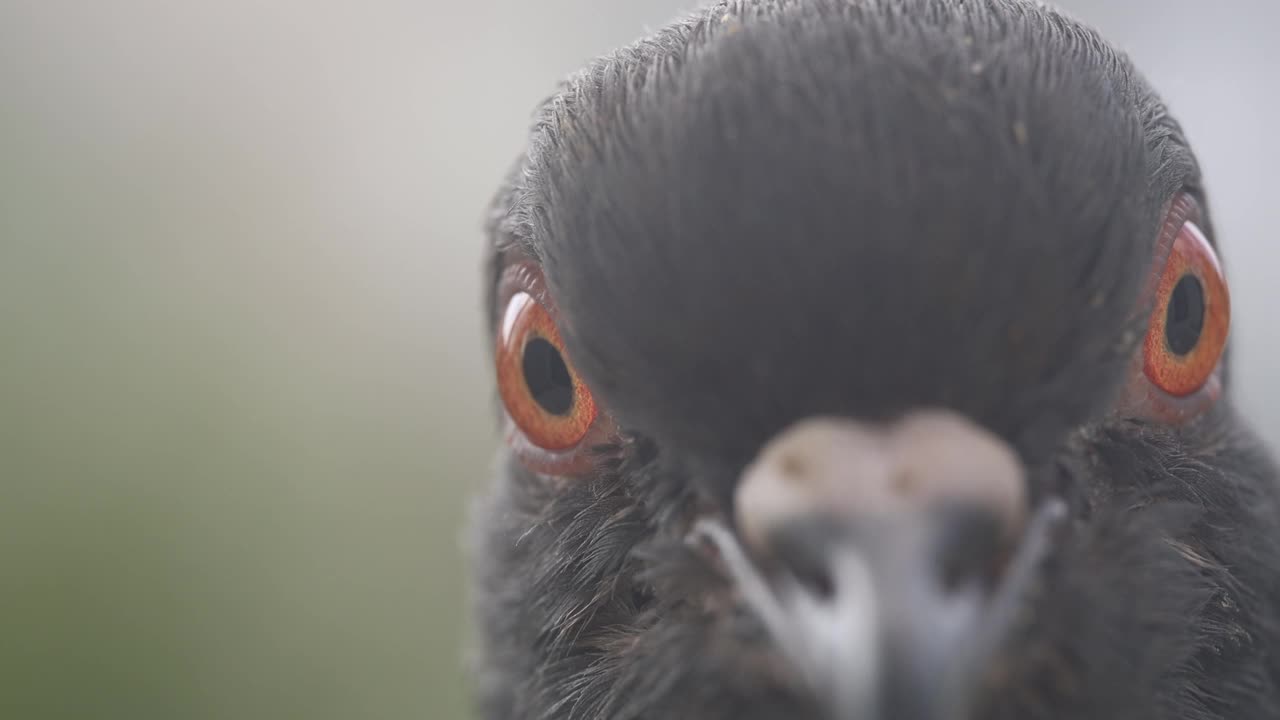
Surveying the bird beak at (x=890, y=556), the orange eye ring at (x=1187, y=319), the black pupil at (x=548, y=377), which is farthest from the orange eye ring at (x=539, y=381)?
the orange eye ring at (x=1187, y=319)

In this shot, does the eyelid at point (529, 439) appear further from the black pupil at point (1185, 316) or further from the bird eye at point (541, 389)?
the black pupil at point (1185, 316)

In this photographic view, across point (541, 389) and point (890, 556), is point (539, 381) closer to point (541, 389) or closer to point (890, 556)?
point (541, 389)

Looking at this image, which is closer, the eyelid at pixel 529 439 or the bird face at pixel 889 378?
the bird face at pixel 889 378

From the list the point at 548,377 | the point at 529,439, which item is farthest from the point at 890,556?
the point at 529,439

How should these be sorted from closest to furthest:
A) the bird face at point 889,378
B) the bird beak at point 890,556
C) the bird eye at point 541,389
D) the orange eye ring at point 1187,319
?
the bird beak at point 890,556 < the bird face at point 889,378 < the orange eye ring at point 1187,319 < the bird eye at point 541,389

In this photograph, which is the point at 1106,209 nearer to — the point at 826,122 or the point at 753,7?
the point at 826,122

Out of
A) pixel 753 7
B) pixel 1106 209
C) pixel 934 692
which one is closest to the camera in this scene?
pixel 934 692

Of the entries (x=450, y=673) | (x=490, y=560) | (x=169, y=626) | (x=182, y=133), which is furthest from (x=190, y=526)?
(x=490, y=560)
